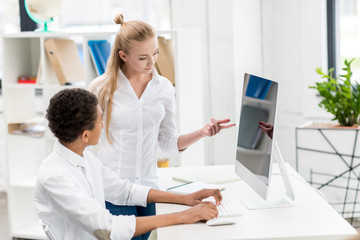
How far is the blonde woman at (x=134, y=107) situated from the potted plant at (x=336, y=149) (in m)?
1.49

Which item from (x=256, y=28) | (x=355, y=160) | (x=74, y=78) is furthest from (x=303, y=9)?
(x=74, y=78)

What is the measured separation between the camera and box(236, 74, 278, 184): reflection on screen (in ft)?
5.76

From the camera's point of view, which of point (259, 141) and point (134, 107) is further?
point (134, 107)

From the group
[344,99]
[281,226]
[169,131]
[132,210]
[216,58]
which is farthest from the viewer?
[216,58]

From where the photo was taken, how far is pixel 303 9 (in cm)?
402

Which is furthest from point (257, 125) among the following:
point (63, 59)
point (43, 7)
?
point (43, 7)

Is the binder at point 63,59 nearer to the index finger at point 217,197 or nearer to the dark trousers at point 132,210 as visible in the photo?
the dark trousers at point 132,210

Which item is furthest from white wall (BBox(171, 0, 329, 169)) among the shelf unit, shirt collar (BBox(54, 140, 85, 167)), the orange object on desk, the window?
shirt collar (BBox(54, 140, 85, 167))

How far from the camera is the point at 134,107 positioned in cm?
210

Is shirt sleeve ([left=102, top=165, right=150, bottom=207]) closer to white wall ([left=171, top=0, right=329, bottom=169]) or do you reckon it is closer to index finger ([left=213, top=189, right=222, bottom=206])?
index finger ([left=213, top=189, right=222, bottom=206])

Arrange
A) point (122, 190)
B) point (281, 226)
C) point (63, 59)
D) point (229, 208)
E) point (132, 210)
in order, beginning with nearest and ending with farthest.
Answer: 1. point (281, 226)
2. point (229, 208)
3. point (122, 190)
4. point (132, 210)
5. point (63, 59)

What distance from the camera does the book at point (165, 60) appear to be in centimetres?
334

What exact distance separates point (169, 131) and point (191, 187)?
28 centimetres

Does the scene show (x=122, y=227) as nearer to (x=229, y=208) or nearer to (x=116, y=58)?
(x=229, y=208)
